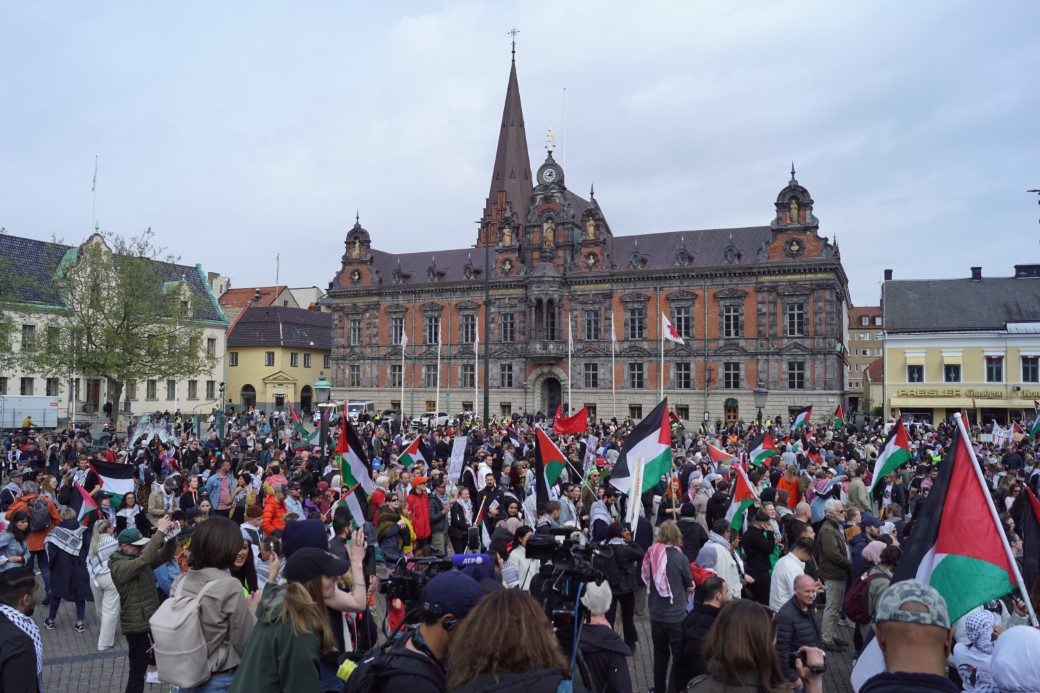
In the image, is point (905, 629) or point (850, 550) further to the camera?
point (850, 550)

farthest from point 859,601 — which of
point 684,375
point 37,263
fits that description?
point 37,263

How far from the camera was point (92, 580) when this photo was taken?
9.58 meters

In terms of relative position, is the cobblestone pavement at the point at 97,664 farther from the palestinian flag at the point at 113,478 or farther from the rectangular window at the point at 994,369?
the rectangular window at the point at 994,369

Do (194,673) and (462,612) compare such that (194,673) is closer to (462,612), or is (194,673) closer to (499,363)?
(462,612)

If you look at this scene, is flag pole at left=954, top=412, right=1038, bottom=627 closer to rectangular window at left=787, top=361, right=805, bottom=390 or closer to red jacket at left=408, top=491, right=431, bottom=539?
red jacket at left=408, top=491, right=431, bottom=539

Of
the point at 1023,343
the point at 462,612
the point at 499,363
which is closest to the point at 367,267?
the point at 499,363

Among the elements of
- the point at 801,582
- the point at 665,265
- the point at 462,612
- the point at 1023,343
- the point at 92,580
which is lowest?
the point at 92,580

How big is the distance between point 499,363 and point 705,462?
39116mm

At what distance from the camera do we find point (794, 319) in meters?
50.1

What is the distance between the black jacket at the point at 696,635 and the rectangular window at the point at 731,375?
46.7 meters

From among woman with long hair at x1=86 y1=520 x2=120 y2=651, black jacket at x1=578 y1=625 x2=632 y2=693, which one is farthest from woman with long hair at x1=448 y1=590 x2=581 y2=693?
woman with long hair at x1=86 y1=520 x2=120 y2=651

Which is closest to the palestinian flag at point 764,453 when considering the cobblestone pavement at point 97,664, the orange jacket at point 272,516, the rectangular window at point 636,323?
the cobblestone pavement at point 97,664

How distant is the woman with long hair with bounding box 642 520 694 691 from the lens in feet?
25.5

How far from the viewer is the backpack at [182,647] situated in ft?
15.9
